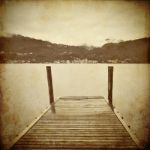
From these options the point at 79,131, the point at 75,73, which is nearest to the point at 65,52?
the point at 75,73

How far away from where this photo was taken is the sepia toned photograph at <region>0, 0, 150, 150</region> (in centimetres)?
310

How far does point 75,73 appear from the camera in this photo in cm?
320

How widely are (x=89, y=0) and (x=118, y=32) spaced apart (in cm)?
42

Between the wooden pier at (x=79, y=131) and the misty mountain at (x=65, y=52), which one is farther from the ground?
the misty mountain at (x=65, y=52)

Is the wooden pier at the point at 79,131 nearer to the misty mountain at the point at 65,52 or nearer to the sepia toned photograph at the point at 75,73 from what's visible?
the sepia toned photograph at the point at 75,73

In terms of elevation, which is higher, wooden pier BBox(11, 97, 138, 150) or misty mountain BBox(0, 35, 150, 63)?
misty mountain BBox(0, 35, 150, 63)

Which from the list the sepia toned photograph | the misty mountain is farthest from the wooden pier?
the misty mountain

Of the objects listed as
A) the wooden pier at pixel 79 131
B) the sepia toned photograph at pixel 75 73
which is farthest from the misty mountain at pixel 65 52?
the wooden pier at pixel 79 131

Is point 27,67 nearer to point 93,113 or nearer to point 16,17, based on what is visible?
point 16,17

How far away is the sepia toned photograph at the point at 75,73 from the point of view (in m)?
3.10

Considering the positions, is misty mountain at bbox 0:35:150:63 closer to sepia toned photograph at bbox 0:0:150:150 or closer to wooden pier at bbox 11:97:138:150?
sepia toned photograph at bbox 0:0:150:150

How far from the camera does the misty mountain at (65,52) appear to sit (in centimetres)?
312

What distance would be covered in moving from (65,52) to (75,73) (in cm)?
24

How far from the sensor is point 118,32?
3.12 m
